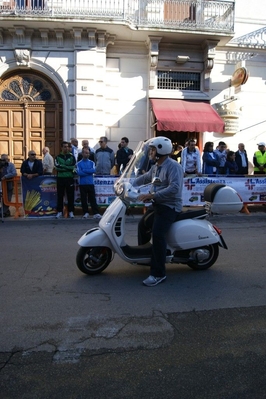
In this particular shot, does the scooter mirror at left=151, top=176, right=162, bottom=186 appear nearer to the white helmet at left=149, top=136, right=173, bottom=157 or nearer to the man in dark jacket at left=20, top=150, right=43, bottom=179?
the white helmet at left=149, top=136, right=173, bottom=157

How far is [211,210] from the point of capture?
534cm

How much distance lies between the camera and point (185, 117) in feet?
47.0

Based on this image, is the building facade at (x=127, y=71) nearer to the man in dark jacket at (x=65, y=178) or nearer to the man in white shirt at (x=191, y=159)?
the man in white shirt at (x=191, y=159)

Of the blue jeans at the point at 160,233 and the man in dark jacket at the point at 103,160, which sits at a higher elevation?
the man in dark jacket at the point at 103,160

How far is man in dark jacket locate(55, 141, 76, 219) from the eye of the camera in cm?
998

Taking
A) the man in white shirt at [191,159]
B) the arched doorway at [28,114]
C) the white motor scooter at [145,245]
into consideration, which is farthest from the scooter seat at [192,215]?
the arched doorway at [28,114]

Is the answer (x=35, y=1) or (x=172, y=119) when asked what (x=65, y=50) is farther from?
(x=172, y=119)

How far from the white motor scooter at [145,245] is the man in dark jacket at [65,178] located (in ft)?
16.3

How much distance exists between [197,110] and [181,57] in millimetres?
2210

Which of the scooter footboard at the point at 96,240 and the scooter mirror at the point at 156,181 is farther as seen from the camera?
the scooter footboard at the point at 96,240

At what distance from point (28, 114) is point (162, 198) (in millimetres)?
11519

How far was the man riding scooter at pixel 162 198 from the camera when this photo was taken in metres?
4.78

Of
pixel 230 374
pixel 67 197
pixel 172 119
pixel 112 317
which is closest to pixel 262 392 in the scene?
pixel 230 374

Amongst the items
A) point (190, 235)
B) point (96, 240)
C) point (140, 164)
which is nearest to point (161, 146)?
point (140, 164)
